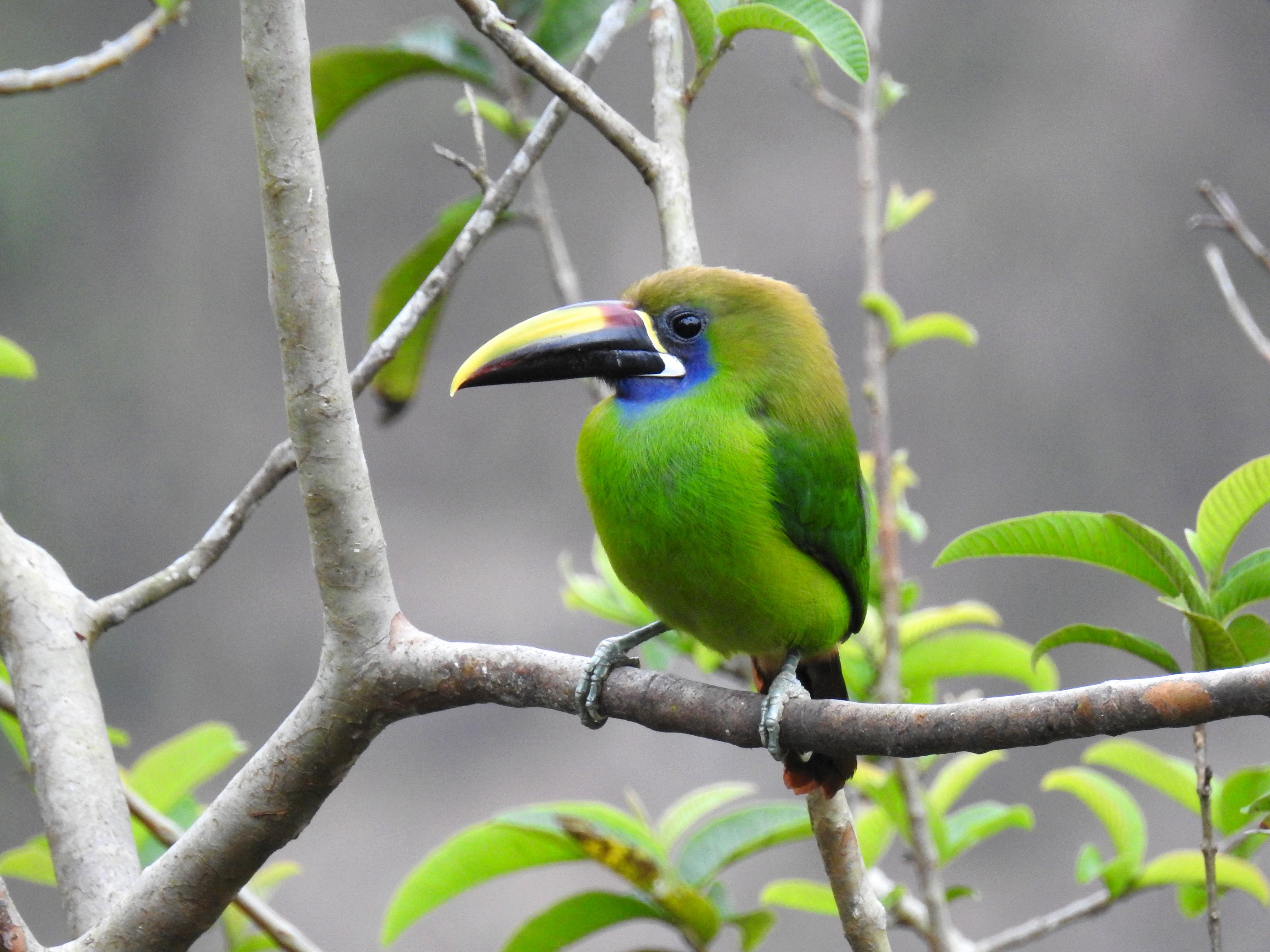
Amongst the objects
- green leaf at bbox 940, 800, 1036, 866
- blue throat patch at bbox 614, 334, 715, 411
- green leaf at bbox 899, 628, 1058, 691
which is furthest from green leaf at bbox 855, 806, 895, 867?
blue throat patch at bbox 614, 334, 715, 411

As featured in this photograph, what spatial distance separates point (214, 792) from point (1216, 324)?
20.3 ft

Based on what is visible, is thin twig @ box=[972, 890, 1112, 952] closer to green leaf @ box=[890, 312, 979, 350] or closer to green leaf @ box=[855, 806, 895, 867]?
green leaf @ box=[855, 806, 895, 867]

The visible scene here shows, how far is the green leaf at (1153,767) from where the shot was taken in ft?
6.26

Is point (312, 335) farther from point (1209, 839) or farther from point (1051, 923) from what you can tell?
point (1051, 923)

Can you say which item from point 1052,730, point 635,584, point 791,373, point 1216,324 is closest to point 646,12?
point 791,373

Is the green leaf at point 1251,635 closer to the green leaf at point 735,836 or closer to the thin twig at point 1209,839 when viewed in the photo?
the thin twig at point 1209,839

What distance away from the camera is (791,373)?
1696 mm

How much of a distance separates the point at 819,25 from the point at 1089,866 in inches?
51.8

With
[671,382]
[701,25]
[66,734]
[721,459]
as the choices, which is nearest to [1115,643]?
[721,459]

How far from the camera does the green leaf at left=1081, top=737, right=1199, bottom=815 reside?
1909 millimetres

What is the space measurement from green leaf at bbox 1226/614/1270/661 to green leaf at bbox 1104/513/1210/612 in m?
0.03

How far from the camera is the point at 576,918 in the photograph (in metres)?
1.75

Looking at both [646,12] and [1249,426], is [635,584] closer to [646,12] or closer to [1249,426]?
[646,12]

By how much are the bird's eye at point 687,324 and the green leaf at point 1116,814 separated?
91cm
